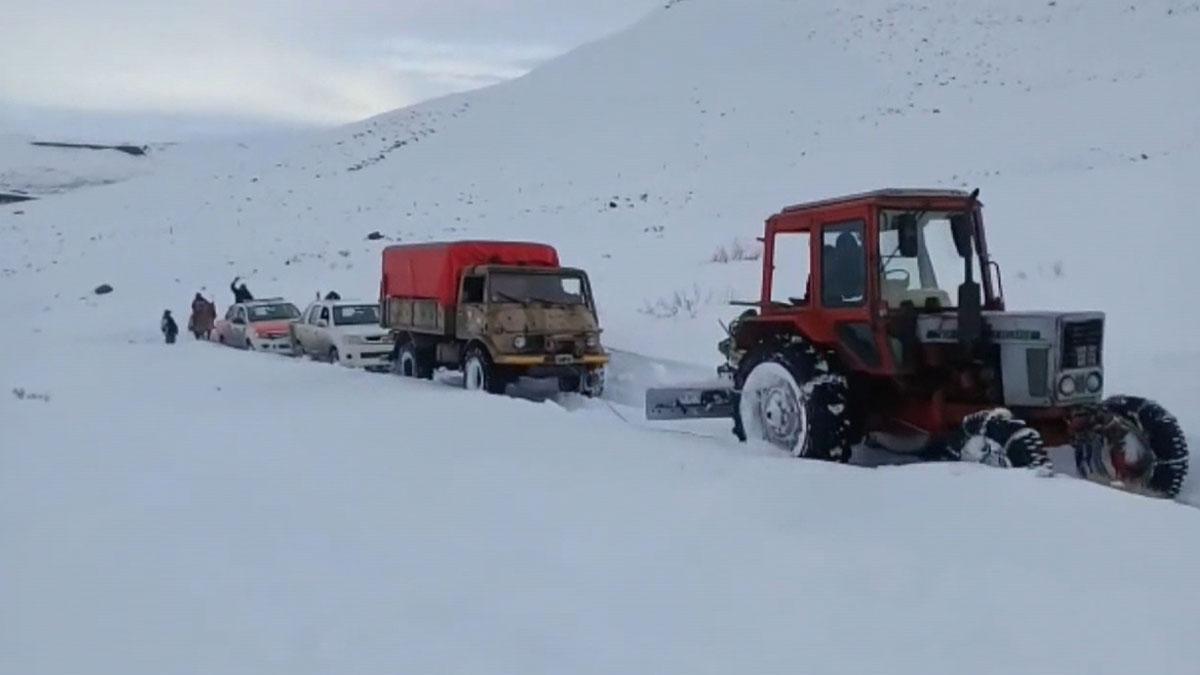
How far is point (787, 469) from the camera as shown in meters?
8.01

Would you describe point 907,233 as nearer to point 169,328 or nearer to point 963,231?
point 963,231

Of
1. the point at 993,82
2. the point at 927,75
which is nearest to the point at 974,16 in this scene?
the point at 927,75

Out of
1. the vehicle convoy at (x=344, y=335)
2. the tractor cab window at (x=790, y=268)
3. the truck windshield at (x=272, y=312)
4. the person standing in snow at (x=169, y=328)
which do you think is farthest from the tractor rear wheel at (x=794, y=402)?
the person standing in snow at (x=169, y=328)

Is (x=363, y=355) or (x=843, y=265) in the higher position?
(x=843, y=265)

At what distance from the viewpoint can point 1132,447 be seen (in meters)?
8.28

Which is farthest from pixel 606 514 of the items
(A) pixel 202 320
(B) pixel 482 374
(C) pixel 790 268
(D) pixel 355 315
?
(A) pixel 202 320

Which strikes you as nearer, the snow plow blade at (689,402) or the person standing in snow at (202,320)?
the snow plow blade at (689,402)

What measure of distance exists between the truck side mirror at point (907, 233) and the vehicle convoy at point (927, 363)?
0.4 inches

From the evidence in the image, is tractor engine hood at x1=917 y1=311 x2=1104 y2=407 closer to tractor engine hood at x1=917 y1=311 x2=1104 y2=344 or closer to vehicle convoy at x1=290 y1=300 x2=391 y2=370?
tractor engine hood at x1=917 y1=311 x2=1104 y2=344

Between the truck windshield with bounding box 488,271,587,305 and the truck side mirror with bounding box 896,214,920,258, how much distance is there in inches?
289

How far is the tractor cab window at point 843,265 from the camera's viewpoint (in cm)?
935

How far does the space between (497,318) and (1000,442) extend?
27.8 ft

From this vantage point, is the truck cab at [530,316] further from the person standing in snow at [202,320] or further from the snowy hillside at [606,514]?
the person standing in snow at [202,320]

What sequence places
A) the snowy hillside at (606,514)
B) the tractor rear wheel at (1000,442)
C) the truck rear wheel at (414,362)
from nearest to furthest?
the snowy hillside at (606,514)
the tractor rear wheel at (1000,442)
the truck rear wheel at (414,362)
